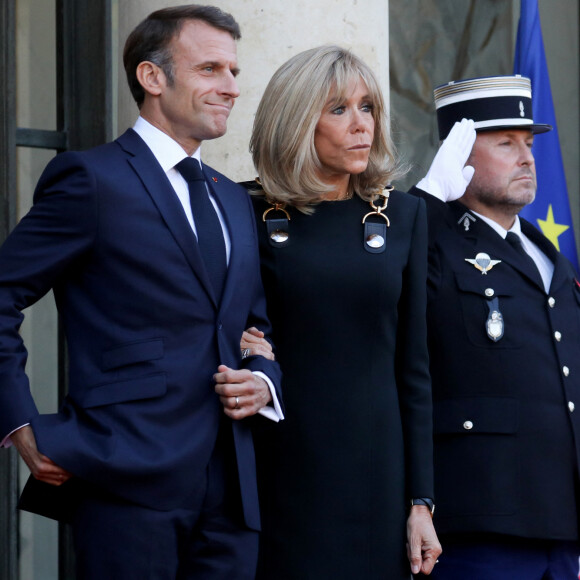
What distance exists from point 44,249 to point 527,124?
1.96m

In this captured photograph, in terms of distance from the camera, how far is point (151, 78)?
3.08m

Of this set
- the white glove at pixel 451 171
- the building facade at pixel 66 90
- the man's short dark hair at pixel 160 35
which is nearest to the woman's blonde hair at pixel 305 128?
the man's short dark hair at pixel 160 35

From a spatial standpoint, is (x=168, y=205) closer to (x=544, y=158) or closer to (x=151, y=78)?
(x=151, y=78)

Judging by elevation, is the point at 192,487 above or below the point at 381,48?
below

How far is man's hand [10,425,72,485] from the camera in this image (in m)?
2.67

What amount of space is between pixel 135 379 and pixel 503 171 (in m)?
1.75

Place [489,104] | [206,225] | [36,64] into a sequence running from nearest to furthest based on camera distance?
[206,225] < [489,104] < [36,64]

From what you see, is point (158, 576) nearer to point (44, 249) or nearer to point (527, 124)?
point (44, 249)

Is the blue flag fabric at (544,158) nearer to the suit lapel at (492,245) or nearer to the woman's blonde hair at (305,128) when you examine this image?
the suit lapel at (492,245)

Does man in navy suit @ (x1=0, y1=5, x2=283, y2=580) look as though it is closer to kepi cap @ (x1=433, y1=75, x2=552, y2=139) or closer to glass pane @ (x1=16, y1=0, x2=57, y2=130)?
kepi cap @ (x1=433, y1=75, x2=552, y2=139)

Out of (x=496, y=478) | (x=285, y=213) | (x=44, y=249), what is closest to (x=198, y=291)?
(x=44, y=249)

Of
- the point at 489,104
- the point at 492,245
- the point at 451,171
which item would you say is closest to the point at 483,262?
the point at 492,245

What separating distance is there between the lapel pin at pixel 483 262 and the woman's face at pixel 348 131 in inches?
25.2

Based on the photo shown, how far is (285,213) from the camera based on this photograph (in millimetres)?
3379
